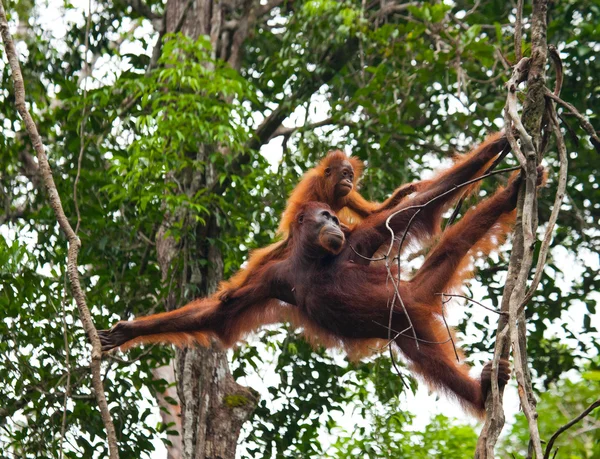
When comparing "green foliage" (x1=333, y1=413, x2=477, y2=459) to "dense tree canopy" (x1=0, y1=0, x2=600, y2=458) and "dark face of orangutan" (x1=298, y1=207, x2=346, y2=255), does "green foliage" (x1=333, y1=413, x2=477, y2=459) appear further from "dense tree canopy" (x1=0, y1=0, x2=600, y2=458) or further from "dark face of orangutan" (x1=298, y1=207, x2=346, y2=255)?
"dark face of orangutan" (x1=298, y1=207, x2=346, y2=255)

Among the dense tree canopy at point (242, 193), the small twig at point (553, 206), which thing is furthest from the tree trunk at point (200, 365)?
the small twig at point (553, 206)

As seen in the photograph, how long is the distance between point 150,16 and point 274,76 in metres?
2.05

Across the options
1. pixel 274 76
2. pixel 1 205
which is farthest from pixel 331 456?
pixel 1 205

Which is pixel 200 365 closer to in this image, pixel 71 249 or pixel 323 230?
pixel 323 230

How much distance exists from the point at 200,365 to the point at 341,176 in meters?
1.66

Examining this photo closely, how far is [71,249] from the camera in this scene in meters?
3.29

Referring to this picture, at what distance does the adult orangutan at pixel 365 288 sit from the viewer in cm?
420

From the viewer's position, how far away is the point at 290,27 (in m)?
7.14

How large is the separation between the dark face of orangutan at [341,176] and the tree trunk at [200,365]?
3.70 ft

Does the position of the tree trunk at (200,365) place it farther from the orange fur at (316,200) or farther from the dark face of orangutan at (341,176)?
the dark face of orangutan at (341,176)

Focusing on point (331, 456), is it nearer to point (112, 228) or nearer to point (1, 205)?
point (112, 228)

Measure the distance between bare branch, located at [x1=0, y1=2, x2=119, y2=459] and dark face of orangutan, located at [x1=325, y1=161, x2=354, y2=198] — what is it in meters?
2.35

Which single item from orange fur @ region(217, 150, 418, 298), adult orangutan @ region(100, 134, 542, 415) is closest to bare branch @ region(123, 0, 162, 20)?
orange fur @ region(217, 150, 418, 298)

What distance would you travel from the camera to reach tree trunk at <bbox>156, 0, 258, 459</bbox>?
558 cm
